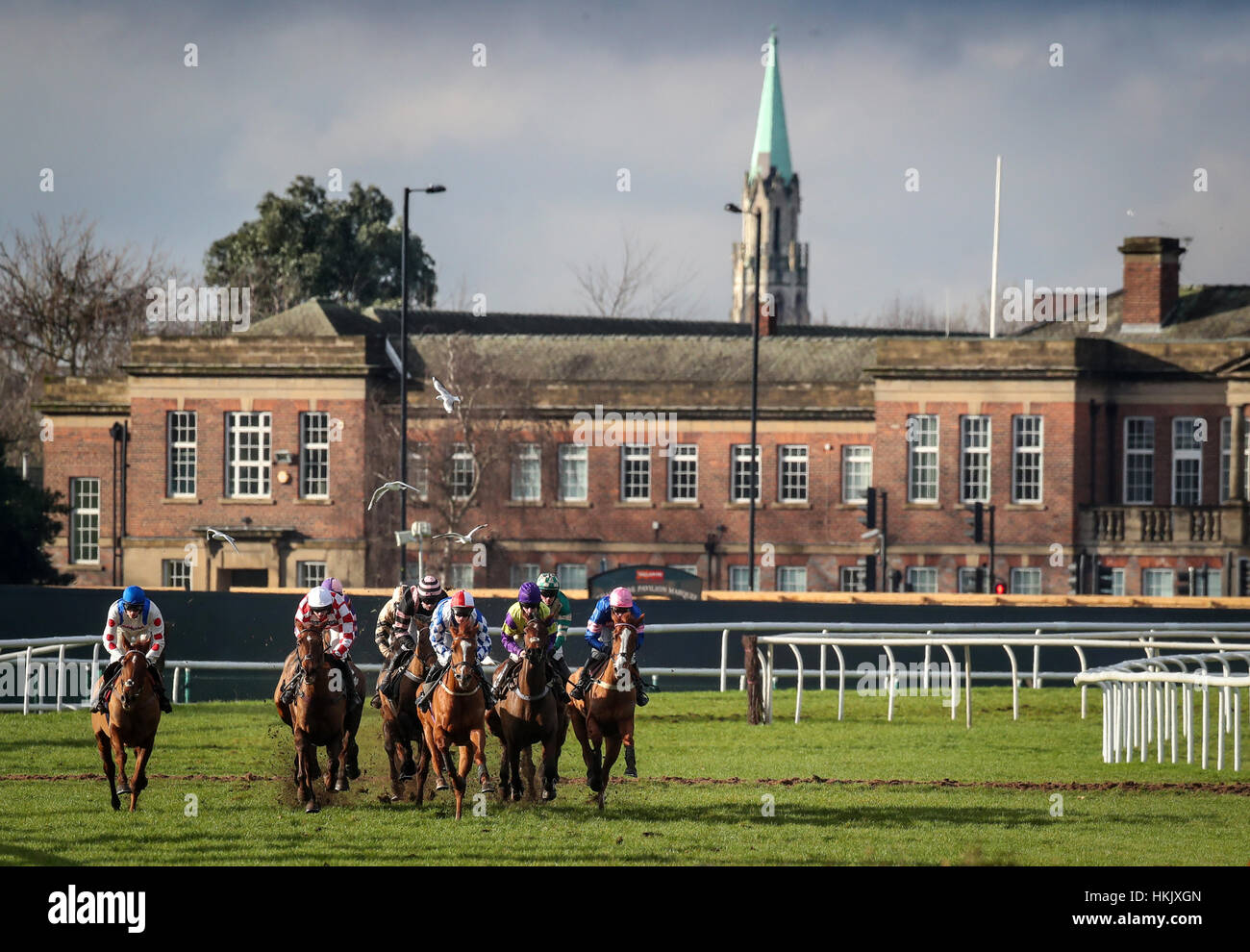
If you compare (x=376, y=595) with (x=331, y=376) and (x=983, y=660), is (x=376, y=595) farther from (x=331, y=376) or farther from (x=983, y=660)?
(x=331, y=376)

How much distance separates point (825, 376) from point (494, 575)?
39.0 feet

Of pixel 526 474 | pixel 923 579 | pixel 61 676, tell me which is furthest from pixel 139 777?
pixel 526 474

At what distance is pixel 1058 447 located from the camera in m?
54.8

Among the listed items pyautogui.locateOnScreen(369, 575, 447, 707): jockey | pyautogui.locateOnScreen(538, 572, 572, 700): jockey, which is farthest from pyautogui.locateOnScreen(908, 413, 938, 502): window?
pyautogui.locateOnScreen(538, 572, 572, 700): jockey

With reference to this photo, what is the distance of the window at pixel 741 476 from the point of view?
57.5 metres

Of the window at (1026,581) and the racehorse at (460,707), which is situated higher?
the racehorse at (460,707)

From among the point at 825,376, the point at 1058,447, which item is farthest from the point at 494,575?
the point at 1058,447

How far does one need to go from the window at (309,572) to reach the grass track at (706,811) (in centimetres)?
3320

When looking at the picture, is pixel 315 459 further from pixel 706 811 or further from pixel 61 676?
pixel 706 811

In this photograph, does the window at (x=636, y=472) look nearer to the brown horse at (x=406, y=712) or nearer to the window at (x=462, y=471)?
the window at (x=462, y=471)

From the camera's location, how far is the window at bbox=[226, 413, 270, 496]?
5825 centimetres

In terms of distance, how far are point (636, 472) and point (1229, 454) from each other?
16.4 meters

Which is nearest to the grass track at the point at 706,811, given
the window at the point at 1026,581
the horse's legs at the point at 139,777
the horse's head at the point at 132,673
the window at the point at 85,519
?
the horse's legs at the point at 139,777

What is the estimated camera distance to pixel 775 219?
370ft
